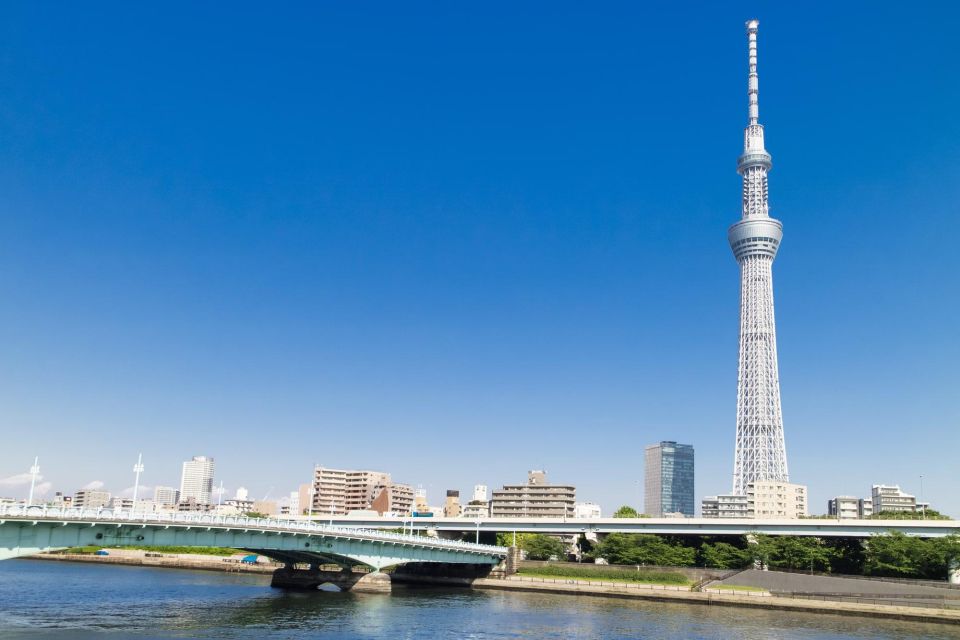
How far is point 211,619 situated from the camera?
58281 mm

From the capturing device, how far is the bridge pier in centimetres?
8206

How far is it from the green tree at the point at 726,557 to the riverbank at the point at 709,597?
36.5ft

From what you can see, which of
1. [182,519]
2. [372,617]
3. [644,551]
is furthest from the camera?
[644,551]

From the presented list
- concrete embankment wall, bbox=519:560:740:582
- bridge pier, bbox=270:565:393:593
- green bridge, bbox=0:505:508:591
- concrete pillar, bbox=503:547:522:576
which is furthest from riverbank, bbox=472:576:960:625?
bridge pier, bbox=270:565:393:593

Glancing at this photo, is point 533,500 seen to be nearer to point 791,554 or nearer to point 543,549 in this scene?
point 543,549

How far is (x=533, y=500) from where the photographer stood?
18088cm

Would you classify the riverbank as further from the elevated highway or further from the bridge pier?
the elevated highway

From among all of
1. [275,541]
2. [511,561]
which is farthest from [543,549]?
[275,541]

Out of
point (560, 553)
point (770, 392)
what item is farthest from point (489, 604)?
point (770, 392)

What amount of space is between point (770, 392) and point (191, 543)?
455 ft

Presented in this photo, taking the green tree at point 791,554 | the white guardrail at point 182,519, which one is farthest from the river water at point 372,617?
the green tree at point 791,554

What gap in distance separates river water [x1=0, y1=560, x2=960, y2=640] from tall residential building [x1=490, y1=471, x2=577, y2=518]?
9451 cm

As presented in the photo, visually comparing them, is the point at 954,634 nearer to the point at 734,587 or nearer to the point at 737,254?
the point at 734,587

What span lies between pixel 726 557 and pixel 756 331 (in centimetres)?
9402
